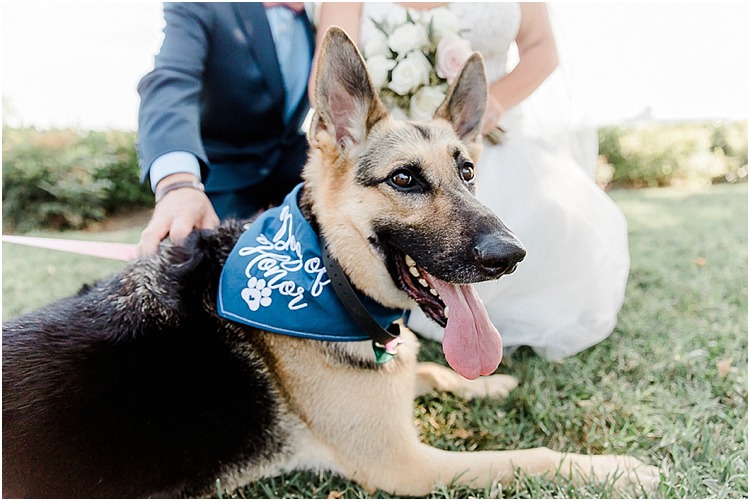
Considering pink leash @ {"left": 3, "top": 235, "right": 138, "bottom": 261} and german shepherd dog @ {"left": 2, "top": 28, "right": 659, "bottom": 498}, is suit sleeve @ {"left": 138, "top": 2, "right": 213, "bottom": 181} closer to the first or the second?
pink leash @ {"left": 3, "top": 235, "right": 138, "bottom": 261}

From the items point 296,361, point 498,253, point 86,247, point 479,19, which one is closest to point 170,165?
point 86,247

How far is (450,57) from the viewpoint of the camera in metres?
2.98

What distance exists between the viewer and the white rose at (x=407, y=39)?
2.99 meters

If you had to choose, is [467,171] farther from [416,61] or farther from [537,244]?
[537,244]

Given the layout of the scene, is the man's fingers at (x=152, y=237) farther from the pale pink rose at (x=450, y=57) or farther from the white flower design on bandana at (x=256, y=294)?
the pale pink rose at (x=450, y=57)

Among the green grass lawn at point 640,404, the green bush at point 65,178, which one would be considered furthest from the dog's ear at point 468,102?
the green bush at point 65,178

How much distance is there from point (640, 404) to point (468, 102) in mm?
1803

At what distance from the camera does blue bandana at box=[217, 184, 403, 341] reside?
2176 millimetres

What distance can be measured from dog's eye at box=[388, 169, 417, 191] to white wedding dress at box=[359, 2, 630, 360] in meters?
1.33

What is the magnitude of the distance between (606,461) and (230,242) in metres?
1.91

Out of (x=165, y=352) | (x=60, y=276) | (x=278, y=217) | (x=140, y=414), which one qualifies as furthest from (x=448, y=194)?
(x=60, y=276)

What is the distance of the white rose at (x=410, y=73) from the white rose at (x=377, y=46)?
15 cm

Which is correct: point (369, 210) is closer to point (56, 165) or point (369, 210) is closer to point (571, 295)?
point (571, 295)

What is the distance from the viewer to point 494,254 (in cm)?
177
